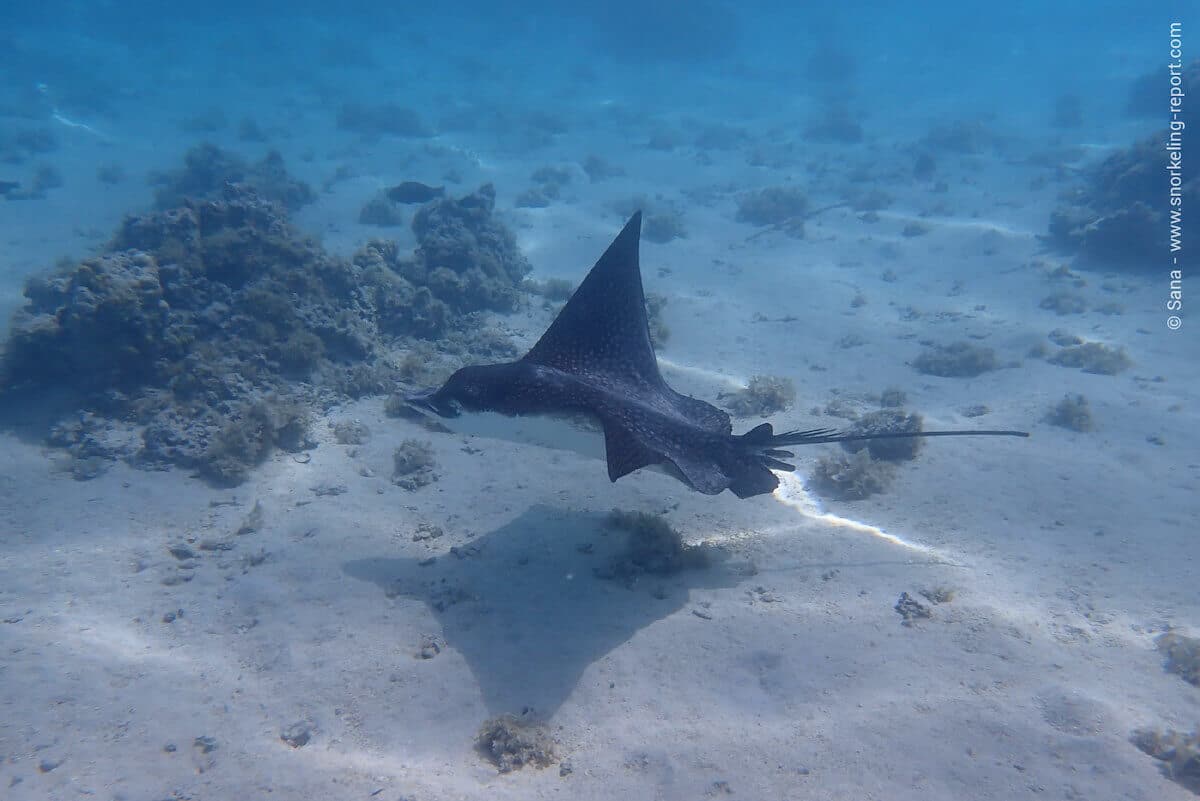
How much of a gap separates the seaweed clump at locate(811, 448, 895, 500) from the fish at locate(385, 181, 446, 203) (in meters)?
15.6

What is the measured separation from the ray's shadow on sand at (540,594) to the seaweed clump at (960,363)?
743 cm

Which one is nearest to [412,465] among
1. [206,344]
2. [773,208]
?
[206,344]

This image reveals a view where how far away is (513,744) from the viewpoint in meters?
3.79

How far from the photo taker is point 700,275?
15508mm

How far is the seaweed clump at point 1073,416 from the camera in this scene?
855 cm

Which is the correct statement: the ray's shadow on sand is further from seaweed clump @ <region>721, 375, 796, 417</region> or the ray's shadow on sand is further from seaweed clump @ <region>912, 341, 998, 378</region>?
seaweed clump @ <region>912, 341, 998, 378</region>

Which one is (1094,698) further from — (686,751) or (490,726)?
(490,726)

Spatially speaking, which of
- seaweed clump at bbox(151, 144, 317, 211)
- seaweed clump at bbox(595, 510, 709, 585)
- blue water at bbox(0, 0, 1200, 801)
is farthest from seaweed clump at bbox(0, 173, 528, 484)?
seaweed clump at bbox(151, 144, 317, 211)

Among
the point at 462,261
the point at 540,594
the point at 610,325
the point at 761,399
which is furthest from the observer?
the point at 462,261

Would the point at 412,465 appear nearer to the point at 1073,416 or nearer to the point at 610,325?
the point at 610,325

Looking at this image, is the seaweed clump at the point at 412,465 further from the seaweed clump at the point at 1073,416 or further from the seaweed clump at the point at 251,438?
the seaweed clump at the point at 1073,416

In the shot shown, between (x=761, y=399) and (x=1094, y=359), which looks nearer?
(x=761, y=399)

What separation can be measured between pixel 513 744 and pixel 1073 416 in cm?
927

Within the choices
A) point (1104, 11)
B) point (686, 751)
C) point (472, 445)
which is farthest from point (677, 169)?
point (1104, 11)
